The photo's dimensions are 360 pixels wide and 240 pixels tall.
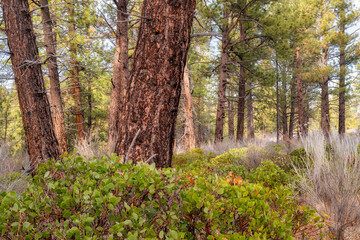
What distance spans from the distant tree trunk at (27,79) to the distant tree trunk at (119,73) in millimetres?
2140

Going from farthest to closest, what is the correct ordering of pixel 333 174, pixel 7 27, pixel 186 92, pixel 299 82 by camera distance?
pixel 299 82, pixel 186 92, pixel 7 27, pixel 333 174

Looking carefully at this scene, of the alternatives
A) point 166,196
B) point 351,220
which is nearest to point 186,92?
point 351,220

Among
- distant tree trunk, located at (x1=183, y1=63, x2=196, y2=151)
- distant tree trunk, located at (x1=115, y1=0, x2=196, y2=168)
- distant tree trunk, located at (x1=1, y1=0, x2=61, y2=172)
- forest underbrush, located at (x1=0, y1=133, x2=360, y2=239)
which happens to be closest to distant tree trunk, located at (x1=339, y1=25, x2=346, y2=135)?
distant tree trunk, located at (x1=183, y1=63, x2=196, y2=151)

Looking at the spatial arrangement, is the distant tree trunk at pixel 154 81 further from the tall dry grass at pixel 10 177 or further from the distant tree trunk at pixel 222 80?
the distant tree trunk at pixel 222 80

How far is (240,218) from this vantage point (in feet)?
5.73

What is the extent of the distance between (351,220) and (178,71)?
2.80 m

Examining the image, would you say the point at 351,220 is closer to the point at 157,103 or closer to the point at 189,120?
the point at 157,103

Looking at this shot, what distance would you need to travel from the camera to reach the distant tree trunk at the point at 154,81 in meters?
2.62

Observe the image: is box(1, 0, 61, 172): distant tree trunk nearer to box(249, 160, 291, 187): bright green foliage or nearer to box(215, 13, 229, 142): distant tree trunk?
box(249, 160, 291, 187): bright green foliage

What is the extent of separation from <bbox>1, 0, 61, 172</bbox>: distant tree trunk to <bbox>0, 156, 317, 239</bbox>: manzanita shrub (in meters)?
3.31

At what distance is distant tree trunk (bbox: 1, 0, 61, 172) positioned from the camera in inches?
171

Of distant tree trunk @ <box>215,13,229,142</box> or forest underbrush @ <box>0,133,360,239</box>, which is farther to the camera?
distant tree trunk @ <box>215,13,229,142</box>

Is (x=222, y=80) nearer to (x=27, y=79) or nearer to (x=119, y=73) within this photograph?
(x=119, y=73)

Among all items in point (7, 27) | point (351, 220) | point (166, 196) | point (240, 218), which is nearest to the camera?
point (166, 196)
